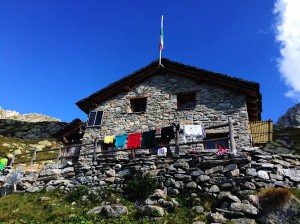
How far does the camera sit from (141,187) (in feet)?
40.2

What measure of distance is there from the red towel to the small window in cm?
320

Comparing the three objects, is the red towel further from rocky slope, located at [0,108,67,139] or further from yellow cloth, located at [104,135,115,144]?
rocky slope, located at [0,108,67,139]

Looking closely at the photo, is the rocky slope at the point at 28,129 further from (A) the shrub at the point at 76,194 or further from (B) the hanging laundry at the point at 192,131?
(A) the shrub at the point at 76,194

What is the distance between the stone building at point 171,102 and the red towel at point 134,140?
164 cm

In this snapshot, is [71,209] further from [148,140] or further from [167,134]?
[167,134]

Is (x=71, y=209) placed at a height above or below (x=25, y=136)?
below

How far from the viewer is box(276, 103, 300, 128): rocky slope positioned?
69.7 meters

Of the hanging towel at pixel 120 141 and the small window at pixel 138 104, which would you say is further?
the small window at pixel 138 104

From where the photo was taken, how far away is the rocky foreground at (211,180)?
9945 millimetres

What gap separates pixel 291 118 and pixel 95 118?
6319 cm

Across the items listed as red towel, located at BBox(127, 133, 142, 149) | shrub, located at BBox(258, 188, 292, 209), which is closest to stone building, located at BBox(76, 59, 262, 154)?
red towel, located at BBox(127, 133, 142, 149)

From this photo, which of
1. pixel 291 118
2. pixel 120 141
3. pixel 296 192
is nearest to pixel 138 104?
pixel 120 141

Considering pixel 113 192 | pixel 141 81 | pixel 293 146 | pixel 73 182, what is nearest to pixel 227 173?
pixel 113 192

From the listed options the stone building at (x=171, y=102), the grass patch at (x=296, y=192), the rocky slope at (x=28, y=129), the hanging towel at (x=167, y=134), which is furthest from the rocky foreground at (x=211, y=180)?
the rocky slope at (x=28, y=129)
